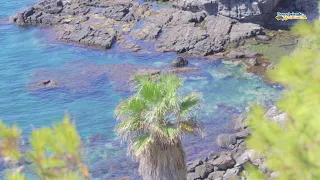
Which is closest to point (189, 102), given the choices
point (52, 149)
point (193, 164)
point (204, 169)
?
point (204, 169)

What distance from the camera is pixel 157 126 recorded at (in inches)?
702

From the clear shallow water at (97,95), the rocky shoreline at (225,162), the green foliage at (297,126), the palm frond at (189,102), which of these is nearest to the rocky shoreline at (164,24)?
the clear shallow water at (97,95)

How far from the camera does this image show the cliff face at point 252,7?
1956 inches

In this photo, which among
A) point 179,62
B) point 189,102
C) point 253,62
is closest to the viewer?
point 189,102

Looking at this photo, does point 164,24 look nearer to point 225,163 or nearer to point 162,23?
point 162,23

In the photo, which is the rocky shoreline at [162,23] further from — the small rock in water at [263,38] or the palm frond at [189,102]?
the palm frond at [189,102]

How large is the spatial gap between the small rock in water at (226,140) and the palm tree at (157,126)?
1327cm

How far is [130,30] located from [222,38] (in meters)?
9.81

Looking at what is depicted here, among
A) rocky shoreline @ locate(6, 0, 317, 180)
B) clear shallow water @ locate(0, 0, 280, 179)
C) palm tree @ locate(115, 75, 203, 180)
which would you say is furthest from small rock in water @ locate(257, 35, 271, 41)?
palm tree @ locate(115, 75, 203, 180)

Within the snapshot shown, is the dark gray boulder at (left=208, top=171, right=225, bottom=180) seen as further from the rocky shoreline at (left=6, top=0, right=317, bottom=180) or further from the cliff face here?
the cliff face

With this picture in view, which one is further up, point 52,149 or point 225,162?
point 52,149

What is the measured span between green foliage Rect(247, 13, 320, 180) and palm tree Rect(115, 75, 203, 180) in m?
9.82

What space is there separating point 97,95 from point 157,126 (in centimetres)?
2262

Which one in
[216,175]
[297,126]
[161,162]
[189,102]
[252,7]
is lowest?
[216,175]
